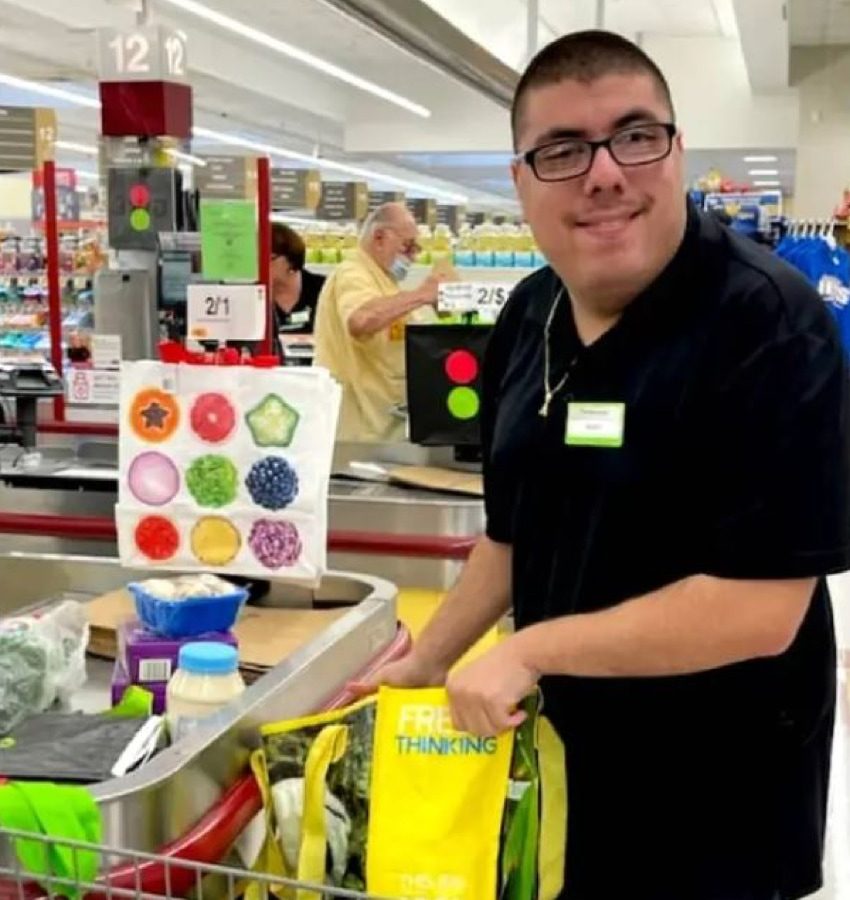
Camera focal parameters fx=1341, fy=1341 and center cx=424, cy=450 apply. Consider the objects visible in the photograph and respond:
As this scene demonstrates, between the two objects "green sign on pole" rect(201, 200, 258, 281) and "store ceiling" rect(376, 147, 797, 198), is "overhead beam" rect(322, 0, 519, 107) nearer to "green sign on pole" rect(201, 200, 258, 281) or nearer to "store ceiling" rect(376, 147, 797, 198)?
"green sign on pole" rect(201, 200, 258, 281)

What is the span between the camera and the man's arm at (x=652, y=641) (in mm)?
1397

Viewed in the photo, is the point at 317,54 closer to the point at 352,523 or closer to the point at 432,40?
the point at 432,40

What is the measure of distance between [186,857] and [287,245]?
15.6 feet

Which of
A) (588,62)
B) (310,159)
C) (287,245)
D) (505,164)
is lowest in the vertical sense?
(588,62)

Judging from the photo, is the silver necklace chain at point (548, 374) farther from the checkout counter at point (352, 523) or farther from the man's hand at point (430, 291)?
the man's hand at point (430, 291)

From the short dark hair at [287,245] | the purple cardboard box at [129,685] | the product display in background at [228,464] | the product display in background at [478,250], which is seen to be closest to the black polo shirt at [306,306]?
the product display in background at [478,250]

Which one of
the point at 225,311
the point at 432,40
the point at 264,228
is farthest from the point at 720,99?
the point at 225,311

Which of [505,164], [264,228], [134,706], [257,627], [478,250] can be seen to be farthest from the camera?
[505,164]

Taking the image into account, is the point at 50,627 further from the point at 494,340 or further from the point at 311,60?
the point at 311,60

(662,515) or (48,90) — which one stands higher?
(48,90)

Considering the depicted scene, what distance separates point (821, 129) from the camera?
50.2 ft

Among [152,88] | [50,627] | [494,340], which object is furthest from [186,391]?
[152,88]

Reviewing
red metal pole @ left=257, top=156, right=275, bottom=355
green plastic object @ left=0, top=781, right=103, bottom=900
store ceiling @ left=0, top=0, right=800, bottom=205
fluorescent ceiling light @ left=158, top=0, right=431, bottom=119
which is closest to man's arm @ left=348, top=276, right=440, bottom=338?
red metal pole @ left=257, top=156, right=275, bottom=355

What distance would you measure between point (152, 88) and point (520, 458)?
13.3 feet
